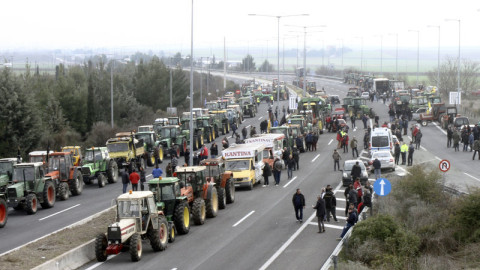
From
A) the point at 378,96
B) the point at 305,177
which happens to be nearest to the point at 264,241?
the point at 305,177

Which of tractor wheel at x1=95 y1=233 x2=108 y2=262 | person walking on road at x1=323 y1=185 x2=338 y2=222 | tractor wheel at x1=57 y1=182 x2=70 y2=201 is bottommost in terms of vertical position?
tractor wheel at x1=57 y1=182 x2=70 y2=201

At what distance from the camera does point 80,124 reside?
64.8 meters

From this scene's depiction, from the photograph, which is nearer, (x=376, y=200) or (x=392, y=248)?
(x=392, y=248)

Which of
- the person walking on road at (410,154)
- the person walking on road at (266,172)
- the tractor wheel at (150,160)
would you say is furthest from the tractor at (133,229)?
the tractor wheel at (150,160)

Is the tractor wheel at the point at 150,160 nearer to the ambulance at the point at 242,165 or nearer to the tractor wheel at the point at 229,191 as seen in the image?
the ambulance at the point at 242,165

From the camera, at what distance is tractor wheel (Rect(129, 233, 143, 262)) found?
70.4ft

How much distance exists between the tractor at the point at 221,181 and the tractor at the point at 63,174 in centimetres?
713

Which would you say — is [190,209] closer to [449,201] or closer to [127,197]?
[127,197]

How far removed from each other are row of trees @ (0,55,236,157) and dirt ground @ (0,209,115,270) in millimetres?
14194

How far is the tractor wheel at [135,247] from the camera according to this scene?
21.5 metres

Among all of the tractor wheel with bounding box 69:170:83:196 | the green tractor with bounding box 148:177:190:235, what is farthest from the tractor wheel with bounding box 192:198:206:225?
the tractor wheel with bounding box 69:170:83:196

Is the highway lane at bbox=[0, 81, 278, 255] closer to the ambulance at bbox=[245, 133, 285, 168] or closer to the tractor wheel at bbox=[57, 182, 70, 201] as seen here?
the tractor wheel at bbox=[57, 182, 70, 201]

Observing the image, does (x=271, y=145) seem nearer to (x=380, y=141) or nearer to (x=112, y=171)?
(x=380, y=141)

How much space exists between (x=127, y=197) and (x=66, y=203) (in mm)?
12319
